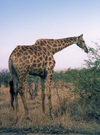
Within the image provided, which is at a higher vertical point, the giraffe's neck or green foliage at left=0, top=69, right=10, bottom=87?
the giraffe's neck

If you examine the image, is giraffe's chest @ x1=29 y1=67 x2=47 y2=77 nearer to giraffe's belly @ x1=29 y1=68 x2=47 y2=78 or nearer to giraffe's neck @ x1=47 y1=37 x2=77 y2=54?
giraffe's belly @ x1=29 y1=68 x2=47 y2=78

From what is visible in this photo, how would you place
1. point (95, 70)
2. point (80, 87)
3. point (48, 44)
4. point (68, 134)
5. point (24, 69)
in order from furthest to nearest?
1. point (48, 44)
2. point (80, 87)
3. point (95, 70)
4. point (24, 69)
5. point (68, 134)

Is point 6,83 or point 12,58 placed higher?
point 12,58

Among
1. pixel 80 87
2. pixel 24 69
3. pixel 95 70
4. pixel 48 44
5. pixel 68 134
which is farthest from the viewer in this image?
pixel 48 44

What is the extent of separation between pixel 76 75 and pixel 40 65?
1.34 m

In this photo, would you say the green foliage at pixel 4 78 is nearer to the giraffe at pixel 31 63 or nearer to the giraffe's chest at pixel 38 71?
the giraffe at pixel 31 63

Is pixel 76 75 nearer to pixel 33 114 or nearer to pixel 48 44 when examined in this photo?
pixel 48 44

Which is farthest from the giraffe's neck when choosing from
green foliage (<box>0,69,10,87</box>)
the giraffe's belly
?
green foliage (<box>0,69,10,87</box>)

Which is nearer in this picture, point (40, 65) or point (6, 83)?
point (40, 65)

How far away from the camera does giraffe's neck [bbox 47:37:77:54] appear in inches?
241

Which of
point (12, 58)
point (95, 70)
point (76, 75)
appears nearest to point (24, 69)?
point (12, 58)

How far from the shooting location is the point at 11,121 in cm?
489

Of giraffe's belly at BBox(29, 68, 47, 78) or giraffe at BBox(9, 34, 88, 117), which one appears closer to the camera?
giraffe at BBox(9, 34, 88, 117)

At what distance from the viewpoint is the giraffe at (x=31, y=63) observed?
16.0ft
